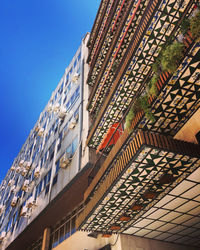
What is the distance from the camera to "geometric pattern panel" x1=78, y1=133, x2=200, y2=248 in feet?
23.7

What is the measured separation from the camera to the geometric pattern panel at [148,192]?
7.24m

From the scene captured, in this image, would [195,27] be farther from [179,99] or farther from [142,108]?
[142,108]

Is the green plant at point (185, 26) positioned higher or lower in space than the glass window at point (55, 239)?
higher

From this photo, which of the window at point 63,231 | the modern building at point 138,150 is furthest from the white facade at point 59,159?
the window at point 63,231

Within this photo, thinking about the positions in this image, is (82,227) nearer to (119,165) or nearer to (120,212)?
(120,212)

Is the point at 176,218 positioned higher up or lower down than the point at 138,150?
lower down

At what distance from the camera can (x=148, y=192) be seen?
28.7ft

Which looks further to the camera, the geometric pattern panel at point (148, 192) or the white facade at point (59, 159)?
the white facade at point (59, 159)

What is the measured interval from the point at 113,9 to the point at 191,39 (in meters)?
13.0

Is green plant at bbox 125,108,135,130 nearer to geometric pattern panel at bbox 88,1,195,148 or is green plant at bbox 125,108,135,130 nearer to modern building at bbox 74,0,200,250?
modern building at bbox 74,0,200,250

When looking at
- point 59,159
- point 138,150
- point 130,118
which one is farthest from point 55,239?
point 138,150

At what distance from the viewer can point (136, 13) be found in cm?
1306

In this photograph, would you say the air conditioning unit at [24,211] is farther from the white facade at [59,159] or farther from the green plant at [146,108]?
the green plant at [146,108]

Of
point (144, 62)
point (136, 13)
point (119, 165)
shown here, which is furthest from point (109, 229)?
point (136, 13)
